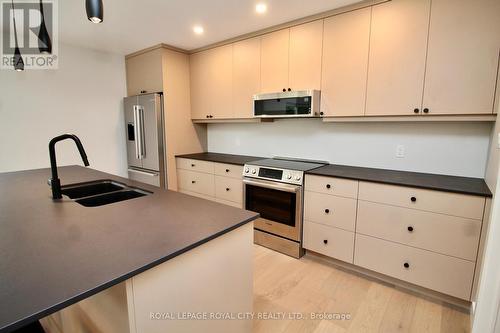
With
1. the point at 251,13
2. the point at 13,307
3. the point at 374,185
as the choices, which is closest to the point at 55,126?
the point at 251,13

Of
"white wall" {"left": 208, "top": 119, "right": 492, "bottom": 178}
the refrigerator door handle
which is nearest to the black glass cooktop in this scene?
A: "white wall" {"left": 208, "top": 119, "right": 492, "bottom": 178}

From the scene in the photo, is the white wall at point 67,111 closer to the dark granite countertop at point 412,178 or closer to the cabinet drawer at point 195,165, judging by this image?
the cabinet drawer at point 195,165

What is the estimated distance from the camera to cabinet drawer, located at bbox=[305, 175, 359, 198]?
7.30 feet

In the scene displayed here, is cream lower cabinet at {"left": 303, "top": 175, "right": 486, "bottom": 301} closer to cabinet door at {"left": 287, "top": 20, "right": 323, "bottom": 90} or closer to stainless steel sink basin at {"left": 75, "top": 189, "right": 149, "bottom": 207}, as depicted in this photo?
cabinet door at {"left": 287, "top": 20, "right": 323, "bottom": 90}

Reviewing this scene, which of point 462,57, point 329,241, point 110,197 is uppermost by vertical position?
point 462,57

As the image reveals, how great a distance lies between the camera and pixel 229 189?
3.19 metres

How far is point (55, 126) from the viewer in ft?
11.0

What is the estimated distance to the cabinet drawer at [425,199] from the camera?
1737 millimetres

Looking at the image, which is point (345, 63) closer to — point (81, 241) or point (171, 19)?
point (171, 19)

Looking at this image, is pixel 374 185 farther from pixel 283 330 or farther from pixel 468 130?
pixel 283 330

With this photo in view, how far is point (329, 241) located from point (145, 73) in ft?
10.7

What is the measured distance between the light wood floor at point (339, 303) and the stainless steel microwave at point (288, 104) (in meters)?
1.53

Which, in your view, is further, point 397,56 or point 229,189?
point 229,189

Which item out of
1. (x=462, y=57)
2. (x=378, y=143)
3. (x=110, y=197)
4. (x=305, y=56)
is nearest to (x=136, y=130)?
(x=110, y=197)
